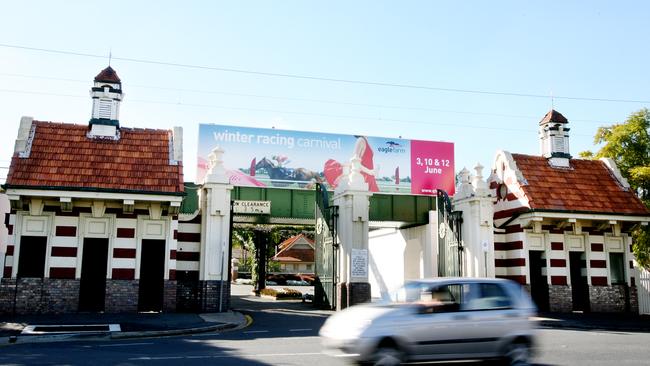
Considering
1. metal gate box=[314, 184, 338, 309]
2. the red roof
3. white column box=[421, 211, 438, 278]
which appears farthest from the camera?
the red roof

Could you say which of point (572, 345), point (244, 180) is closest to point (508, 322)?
point (572, 345)

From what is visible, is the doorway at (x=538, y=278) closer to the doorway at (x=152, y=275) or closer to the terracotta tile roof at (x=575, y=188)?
the terracotta tile roof at (x=575, y=188)

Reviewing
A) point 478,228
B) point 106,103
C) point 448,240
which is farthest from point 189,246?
point 478,228

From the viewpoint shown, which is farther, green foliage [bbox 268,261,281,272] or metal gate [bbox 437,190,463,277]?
green foliage [bbox 268,261,281,272]

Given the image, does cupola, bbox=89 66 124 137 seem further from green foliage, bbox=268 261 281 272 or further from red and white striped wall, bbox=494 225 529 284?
green foliage, bbox=268 261 281 272

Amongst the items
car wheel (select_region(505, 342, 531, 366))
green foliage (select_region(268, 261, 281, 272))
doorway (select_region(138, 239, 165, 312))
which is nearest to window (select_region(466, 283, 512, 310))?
car wheel (select_region(505, 342, 531, 366))

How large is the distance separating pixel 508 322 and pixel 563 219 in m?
15.6

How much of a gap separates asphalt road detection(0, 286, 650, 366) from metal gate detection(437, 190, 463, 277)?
746cm

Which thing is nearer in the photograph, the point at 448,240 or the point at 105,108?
the point at 105,108

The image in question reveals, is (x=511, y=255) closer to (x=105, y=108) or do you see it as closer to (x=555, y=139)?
(x=555, y=139)

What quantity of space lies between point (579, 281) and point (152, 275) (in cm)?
Answer: 1748

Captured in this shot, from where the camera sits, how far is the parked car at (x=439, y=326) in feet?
30.9

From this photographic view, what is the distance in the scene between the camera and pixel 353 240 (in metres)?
23.0

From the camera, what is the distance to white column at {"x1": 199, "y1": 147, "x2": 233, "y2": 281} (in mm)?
21750
